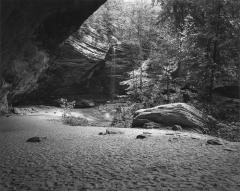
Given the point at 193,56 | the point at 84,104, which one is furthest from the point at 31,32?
the point at 84,104

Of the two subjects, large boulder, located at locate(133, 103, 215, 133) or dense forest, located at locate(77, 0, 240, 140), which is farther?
dense forest, located at locate(77, 0, 240, 140)

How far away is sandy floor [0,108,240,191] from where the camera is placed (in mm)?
3627

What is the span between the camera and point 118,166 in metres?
4.55

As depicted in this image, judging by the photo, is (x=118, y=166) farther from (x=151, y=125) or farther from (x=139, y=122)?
(x=139, y=122)

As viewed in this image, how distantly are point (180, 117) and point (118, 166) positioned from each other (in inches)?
263

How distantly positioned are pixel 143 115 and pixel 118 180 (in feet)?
26.2

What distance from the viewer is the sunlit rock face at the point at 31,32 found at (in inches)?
325

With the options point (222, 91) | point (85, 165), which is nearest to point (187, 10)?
point (222, 91)

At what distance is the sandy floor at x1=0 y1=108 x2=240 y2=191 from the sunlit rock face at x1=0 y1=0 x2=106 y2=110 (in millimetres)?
3607

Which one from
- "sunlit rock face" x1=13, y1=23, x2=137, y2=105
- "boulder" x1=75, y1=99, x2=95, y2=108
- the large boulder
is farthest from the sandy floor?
"sunlit rock face" x1=13, y1=23, x2=137, y2=105

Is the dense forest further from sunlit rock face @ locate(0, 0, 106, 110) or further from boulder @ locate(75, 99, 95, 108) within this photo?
sunlit rock face @ locate(0, 0, 106, 110)

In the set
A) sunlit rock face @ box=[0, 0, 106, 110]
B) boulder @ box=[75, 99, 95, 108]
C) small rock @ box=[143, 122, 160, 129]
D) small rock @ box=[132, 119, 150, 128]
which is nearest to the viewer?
sunlit rock face @ box=[0, 0, 106, 110]

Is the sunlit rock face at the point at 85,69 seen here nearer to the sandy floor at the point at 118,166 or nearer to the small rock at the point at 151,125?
the small rock at the point at 151,125

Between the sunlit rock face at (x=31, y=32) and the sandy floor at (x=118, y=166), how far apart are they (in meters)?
3.61
